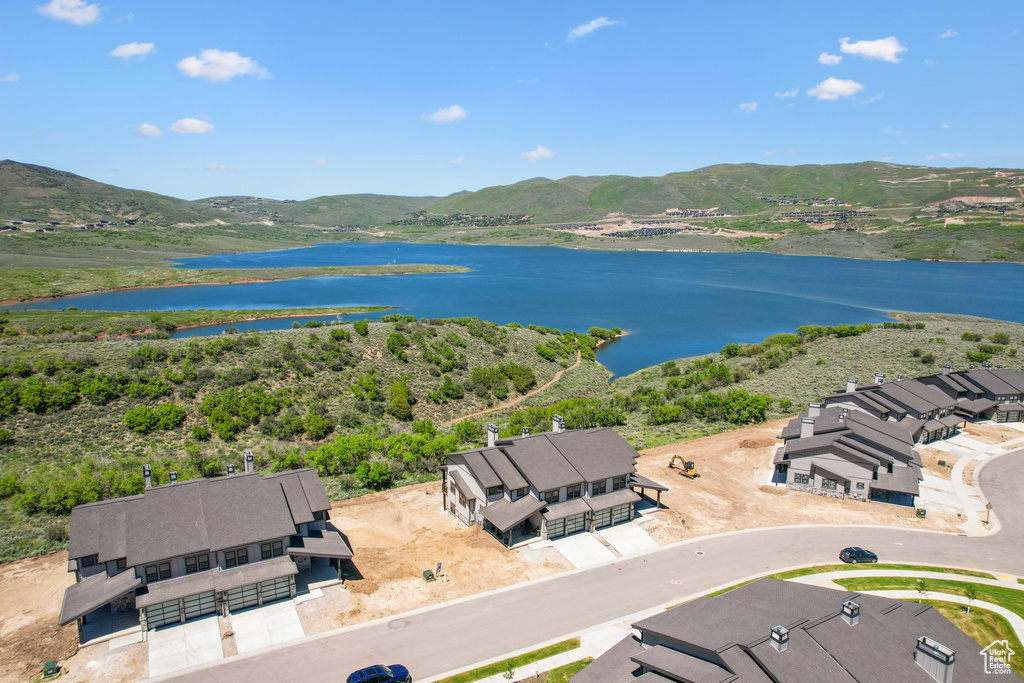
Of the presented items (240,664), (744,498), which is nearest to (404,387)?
(744,498)

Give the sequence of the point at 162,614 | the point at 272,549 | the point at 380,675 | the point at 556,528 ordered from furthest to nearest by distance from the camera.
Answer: the point at 556,528, the point at 272,549, the point at 162,614, the point at 380,675

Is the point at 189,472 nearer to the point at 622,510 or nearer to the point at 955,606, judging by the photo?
the point at 622,510

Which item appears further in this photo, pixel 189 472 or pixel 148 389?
pixel 148 389

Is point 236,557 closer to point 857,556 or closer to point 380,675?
point 380,675

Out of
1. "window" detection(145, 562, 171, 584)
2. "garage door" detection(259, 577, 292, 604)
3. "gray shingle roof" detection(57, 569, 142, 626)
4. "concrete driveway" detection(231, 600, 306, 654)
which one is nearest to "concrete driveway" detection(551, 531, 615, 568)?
"concrete driveway" detection(231, 600, 306, 654)

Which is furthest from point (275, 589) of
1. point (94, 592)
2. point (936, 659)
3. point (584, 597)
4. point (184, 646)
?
point (936, 659)

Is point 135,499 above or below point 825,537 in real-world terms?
above

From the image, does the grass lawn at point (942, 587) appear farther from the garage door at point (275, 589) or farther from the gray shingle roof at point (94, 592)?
the gray shingle roof at point (94, 592)
